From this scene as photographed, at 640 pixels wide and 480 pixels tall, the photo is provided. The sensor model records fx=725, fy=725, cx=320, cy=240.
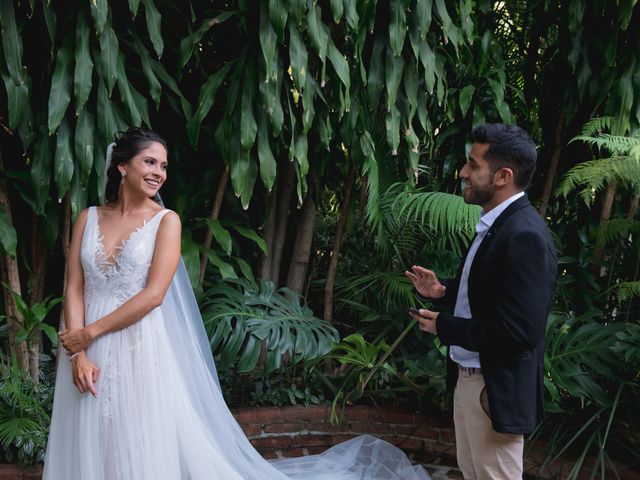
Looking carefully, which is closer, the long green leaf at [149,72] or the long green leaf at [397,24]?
the long green leaf at [149,72]

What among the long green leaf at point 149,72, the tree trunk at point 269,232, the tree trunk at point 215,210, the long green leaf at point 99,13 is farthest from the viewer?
the tree trunk at point 269,232

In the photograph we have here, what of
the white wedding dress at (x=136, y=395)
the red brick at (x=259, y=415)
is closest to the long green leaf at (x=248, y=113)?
the white wedding dress at (x=136, y=395)

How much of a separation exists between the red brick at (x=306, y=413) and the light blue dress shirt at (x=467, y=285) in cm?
195

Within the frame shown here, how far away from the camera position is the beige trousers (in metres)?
2.02

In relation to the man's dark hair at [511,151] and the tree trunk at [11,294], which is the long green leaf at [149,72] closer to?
the tree trunk at [11,294]

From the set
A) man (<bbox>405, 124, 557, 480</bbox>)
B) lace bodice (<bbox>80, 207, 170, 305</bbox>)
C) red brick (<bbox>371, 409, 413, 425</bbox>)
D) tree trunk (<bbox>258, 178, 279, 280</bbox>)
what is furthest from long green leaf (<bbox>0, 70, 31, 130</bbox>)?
red brick (<bbox>371, 409, 413, 425</bbox>)

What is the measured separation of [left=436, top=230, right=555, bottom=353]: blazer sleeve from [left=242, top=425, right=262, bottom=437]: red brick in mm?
2223

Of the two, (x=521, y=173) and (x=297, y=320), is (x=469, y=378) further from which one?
(x=297, y=320)

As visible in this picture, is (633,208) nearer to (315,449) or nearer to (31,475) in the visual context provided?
(315,449)

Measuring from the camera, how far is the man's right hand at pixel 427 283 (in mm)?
2295

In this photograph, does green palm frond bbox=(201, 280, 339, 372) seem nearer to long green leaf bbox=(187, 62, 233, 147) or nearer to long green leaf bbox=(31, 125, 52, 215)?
long green leaf bbox=(187, 62, 233, 147)

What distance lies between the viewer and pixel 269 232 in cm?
417

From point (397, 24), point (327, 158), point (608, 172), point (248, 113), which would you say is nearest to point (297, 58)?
point (248, 113)

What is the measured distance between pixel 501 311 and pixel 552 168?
8.45 ft
